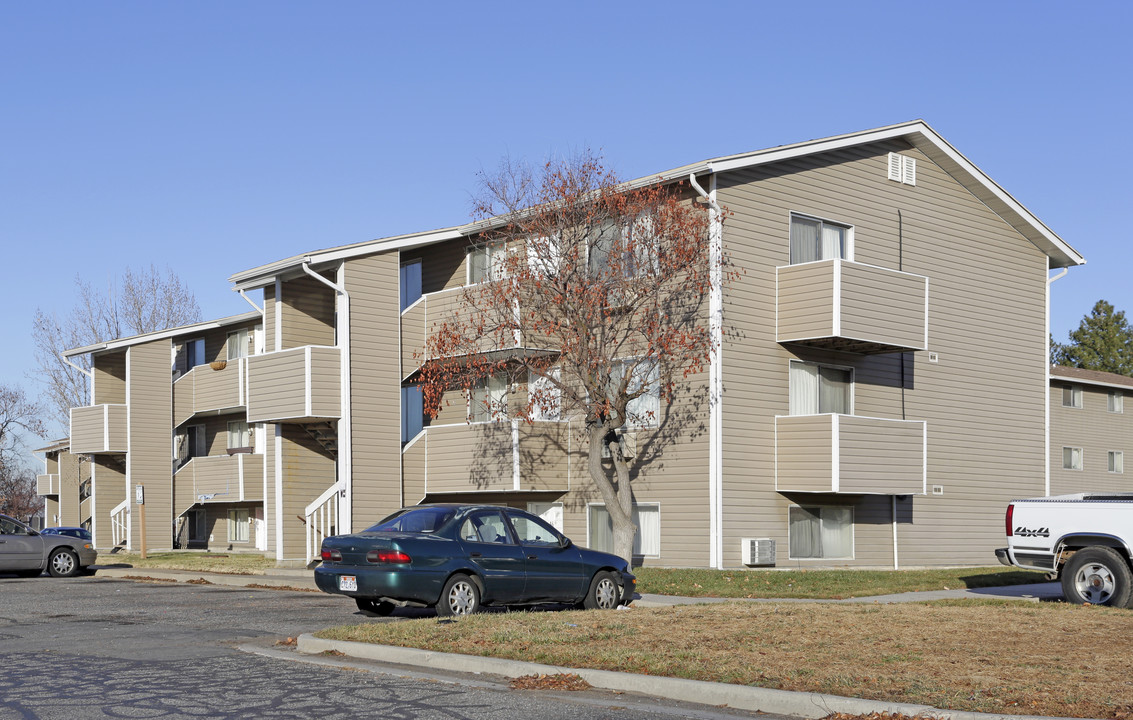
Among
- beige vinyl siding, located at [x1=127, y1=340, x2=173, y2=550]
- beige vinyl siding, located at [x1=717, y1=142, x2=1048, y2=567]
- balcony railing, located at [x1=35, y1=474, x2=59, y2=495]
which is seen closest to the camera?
beige vinyl siding, located at [x1=717, y1=142, x2=1048, y2=567]

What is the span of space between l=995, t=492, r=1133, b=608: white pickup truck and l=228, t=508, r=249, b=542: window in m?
26.0

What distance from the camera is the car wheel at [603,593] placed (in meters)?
16.0

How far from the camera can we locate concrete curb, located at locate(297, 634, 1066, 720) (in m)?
8.53

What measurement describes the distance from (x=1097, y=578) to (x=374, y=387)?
15819 mm

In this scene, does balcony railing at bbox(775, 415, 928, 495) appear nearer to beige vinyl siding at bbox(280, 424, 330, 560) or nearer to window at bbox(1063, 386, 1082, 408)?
beige vinyl siding at bbox(280, 424, 330, 560)

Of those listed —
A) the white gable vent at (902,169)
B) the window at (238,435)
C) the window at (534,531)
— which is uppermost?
the white gable vent at (902,169)

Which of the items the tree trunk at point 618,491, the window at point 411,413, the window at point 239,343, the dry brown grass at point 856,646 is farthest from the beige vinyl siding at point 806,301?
the window at point 239,343

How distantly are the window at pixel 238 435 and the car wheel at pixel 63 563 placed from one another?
1118 centimetres

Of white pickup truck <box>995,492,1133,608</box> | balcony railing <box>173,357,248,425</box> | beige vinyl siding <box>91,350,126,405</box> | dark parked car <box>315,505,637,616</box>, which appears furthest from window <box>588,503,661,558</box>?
beige vinyl siding <box>91,350,126,405</box>

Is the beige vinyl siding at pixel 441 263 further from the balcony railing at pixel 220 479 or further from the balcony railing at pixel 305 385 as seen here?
the balcony railing at pixel 220 479

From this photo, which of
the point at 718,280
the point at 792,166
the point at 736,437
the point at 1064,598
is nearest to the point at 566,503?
the point at 736,437

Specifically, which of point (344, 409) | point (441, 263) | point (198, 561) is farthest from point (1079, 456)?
point (198, 561)

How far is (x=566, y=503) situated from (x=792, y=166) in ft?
27.9

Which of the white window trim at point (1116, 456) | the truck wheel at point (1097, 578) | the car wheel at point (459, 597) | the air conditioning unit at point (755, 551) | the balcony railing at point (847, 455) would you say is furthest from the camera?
the white window trim at point (1116, 456)
